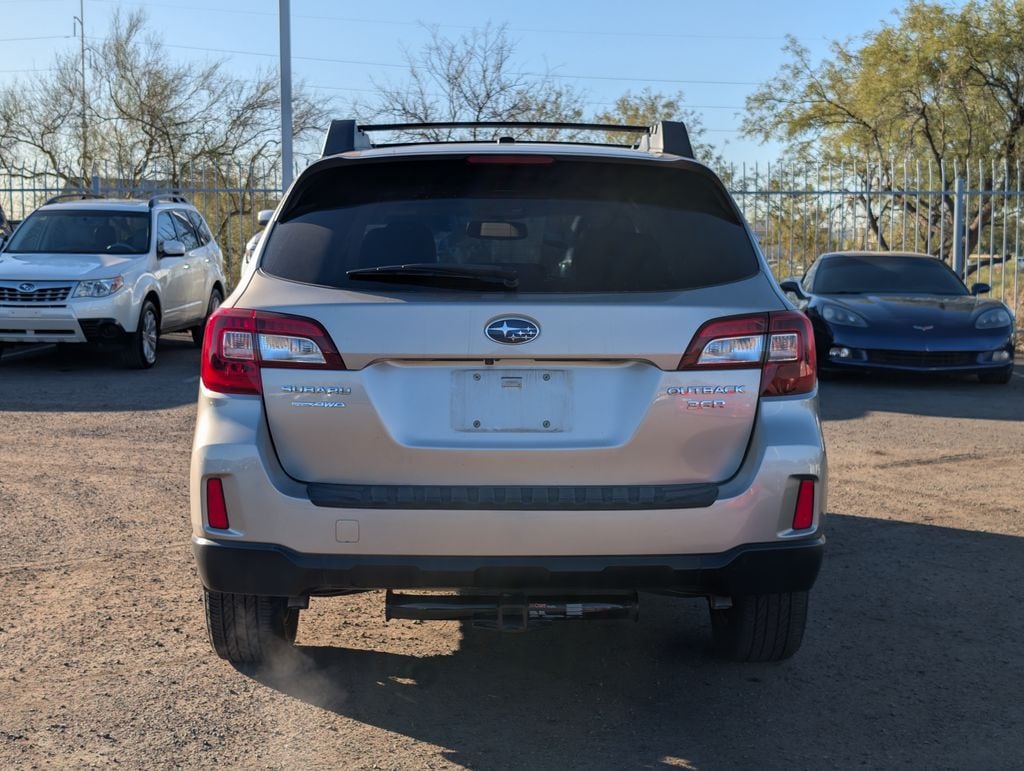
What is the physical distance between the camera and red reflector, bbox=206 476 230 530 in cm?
370

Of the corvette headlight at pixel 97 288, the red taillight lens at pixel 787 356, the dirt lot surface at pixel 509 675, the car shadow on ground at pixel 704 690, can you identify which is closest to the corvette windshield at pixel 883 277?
the dirt lot surface at pixel 509 675

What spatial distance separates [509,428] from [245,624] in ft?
4.17

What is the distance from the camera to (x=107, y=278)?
44.9 ft

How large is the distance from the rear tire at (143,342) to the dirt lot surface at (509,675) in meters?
7.01

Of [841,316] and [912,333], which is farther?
[841,316]

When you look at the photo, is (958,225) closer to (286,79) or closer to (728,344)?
A: (286,79)

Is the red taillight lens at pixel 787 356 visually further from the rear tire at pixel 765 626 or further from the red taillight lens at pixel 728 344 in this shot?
the rear tire at pixel 765 626

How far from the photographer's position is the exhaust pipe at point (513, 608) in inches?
148

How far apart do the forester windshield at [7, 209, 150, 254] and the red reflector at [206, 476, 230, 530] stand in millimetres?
11503

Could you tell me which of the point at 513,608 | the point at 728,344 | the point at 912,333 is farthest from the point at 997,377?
the point at 513,608

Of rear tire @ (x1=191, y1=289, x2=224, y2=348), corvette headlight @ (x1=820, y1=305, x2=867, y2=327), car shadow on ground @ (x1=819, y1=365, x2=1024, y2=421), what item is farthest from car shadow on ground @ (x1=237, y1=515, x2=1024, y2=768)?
rear tire @ (x1=191, y1=289, x2=224, y2=348)

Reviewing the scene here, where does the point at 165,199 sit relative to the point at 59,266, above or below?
above

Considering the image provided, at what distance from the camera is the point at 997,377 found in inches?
530

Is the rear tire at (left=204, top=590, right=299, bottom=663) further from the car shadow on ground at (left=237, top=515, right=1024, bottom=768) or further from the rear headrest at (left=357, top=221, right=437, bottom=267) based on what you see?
the rear headrest at (left=357, top=221, right=437, bottom=267)
